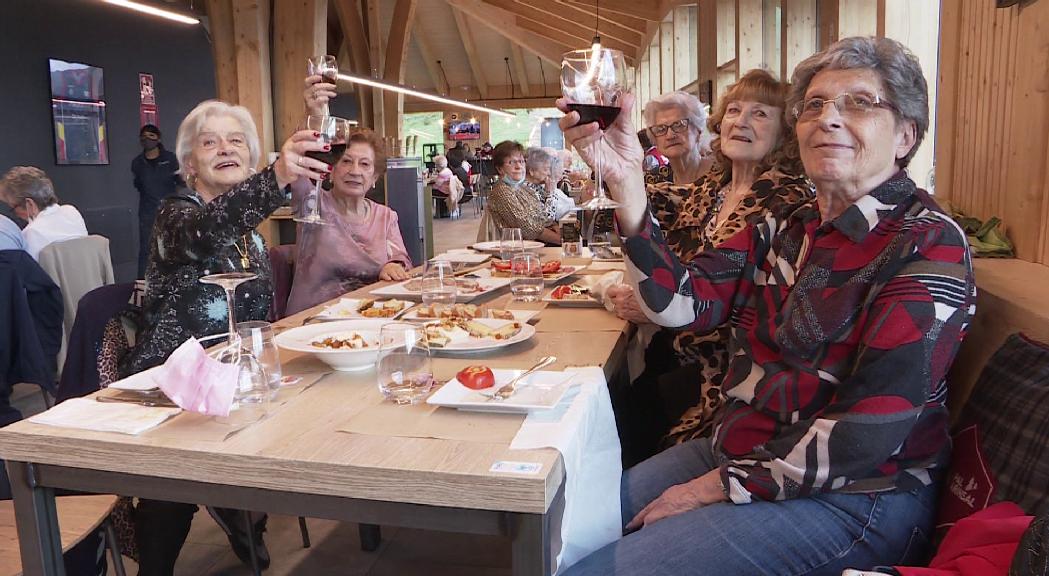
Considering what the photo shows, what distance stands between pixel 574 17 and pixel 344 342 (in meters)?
10.4

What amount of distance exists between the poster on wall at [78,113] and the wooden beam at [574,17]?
597cm

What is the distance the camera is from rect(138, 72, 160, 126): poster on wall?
10594 mm

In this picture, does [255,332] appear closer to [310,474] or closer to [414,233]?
[310,474]

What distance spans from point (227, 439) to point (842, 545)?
1.19 metres

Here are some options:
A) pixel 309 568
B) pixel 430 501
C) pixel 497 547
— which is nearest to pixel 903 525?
pixel 430 501

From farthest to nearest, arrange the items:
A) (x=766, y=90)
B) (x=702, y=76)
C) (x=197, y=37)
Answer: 1. (x=197, y=37)
2. (x=702, y=76)
3. (x=766, y=90)

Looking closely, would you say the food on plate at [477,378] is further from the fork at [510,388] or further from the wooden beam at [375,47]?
the wooden beam at [375,47]

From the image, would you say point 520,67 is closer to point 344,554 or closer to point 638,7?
point 638,7

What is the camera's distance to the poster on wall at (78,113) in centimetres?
887

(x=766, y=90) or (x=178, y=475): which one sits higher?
(x=766, y=90)

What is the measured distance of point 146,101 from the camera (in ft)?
35.2

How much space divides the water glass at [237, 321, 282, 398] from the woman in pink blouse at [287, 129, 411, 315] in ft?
5.64

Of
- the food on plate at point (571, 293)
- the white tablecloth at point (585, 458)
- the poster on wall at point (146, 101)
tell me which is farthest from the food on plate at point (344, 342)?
the poster on wall at point (146, 101)

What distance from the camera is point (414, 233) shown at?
816cm
